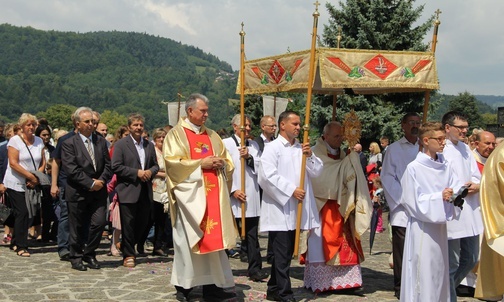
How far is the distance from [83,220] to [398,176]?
438cm

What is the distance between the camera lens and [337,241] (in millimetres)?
8141

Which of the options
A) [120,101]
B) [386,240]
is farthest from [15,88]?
[386,240]

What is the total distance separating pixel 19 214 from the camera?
10094mm

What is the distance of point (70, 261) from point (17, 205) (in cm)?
134

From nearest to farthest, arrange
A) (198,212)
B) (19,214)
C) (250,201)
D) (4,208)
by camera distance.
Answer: (198,212), (250,201), (19,214), (4,208)

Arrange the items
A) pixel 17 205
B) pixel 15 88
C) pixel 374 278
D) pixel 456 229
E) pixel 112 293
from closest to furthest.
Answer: pixel 456 229
pixel 112 293
pixel 374 278
pixel 17 205
pixel 15 88

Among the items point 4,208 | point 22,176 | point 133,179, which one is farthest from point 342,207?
point 4,208

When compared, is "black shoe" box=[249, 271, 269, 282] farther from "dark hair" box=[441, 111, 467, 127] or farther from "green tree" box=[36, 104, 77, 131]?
"green tree" box=[36, 104, 77, 131]

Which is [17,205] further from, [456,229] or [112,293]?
[456,229]

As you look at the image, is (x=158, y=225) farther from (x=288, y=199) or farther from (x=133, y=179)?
(x=288, y=199)

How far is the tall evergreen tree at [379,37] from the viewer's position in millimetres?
25391

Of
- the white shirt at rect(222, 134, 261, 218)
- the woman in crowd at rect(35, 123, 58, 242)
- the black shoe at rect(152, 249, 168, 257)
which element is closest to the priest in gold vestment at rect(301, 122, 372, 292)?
the white shirt at rect(222, 134, 261, 218)

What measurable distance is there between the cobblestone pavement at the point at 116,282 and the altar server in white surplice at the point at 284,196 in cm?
46

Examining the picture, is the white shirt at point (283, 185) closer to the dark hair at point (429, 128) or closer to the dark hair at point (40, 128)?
the dark hair at point (429, 128)
